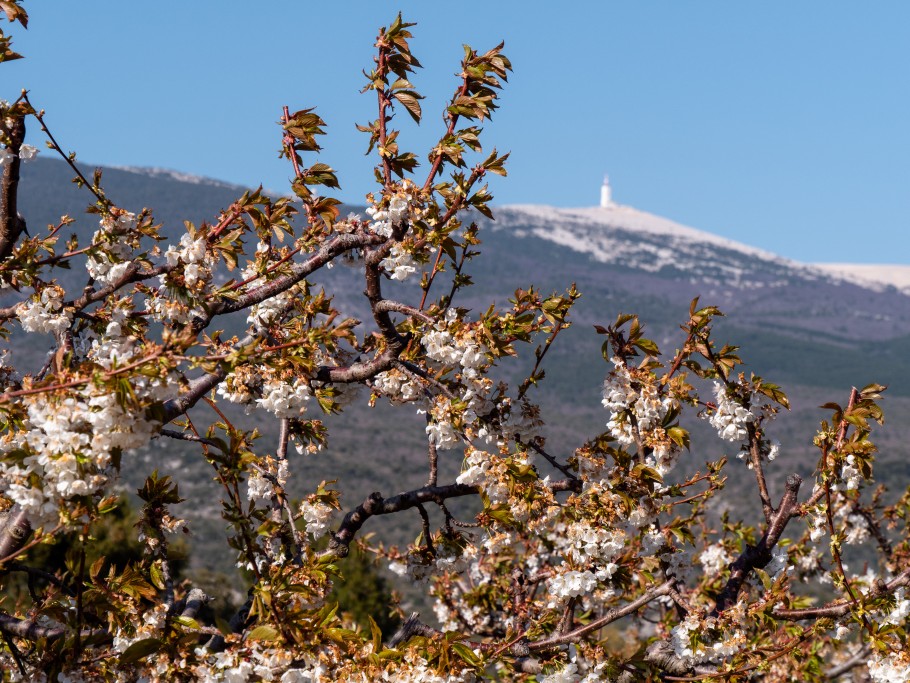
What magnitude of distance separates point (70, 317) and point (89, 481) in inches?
71.8

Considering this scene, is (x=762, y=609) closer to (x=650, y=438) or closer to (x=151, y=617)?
(x=650, y=438)

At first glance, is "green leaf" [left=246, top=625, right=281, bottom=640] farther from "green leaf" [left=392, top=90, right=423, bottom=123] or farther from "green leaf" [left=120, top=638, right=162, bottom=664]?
"green leaf" [left=392, top=90, right=423, bottom=123]

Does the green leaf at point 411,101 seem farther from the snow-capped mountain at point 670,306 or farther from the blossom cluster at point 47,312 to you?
the snow-capped mountain at point 670,306

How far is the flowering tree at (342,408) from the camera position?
372cm

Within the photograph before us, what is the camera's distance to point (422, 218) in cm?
432

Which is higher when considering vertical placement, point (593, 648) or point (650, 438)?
point (650, 438)

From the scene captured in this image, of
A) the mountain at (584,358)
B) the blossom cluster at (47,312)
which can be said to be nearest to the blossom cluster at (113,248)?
the blossom cluster at (47,312)

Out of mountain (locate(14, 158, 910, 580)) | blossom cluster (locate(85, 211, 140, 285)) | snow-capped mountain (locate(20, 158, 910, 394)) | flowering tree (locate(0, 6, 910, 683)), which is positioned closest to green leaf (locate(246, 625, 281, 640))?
flowering tree (locate(0, 6, 910, 683))

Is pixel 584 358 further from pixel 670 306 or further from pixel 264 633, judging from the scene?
pixel 264 633

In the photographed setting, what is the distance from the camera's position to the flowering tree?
372 cm

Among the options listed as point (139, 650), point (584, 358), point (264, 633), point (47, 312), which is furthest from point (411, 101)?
point (584, 358)

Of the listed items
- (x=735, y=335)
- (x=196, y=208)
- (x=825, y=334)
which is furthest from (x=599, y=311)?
(x=196, y=208)

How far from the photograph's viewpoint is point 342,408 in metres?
4.88

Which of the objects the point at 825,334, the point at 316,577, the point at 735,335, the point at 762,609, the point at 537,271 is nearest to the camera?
the point at 316,577
